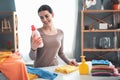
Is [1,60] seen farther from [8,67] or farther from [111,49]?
[111,49]

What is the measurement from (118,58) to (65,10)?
1.34 metres

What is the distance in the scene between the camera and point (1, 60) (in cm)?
168

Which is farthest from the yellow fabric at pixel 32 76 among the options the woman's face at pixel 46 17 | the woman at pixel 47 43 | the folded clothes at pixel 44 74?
the woman's face at pixel 46 17

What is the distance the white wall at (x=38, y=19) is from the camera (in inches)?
156

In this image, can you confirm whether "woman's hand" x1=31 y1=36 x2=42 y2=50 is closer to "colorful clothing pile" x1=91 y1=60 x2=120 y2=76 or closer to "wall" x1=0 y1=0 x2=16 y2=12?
"colorful clothing pile" x1=91 y1=60 x2=120 y2=76

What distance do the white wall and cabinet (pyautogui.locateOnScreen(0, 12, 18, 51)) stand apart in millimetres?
90

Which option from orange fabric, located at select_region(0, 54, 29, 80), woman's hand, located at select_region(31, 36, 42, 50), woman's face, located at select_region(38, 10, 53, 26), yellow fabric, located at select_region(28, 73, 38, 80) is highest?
woman's face, located at select_region(38, 10, 53, 26)

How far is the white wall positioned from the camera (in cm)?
397

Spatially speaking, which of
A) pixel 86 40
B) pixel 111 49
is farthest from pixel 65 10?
pixel 111 49

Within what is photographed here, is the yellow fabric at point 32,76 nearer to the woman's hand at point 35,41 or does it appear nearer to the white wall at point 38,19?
the woman's hand at point 35,41

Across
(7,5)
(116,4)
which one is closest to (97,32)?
(116,4)

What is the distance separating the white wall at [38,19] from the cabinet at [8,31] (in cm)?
9

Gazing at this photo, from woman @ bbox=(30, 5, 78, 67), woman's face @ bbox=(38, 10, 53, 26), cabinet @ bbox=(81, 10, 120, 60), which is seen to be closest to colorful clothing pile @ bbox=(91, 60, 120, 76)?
woman @ bbox=(30, 5, 78, 67)

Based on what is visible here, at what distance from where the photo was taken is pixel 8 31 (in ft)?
13.5
